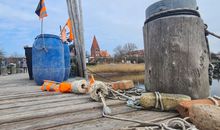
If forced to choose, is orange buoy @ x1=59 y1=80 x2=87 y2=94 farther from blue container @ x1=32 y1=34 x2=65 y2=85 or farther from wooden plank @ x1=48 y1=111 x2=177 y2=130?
blue container @ x1=32 y1=34 x2=65 y2=85

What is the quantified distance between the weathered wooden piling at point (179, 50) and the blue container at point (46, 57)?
119 inches

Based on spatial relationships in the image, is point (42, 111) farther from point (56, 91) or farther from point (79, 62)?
point (79, 62)

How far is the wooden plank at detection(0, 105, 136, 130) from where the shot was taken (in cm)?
144

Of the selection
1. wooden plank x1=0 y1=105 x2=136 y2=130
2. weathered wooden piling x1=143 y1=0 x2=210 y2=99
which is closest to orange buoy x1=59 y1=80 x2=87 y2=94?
wooden plank x1=0 y1=105 x2=136 y2=130

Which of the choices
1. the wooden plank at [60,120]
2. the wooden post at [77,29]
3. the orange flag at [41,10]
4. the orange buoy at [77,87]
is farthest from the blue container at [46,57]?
the wooden plank at [60,120]

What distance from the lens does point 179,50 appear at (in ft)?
6.27

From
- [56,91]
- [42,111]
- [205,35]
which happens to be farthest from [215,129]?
[56,91]

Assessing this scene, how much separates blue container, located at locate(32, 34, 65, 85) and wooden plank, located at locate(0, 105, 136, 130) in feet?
9.67

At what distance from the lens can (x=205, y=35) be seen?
6.91 ft

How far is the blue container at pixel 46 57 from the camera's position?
451 cm

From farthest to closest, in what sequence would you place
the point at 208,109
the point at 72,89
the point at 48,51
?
the point at 48,51 → the point at 72,89 → the point at 208,109

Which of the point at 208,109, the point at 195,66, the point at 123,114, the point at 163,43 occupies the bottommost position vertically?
the point at 123,114

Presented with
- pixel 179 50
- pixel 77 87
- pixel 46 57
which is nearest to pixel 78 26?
pixel 46 57

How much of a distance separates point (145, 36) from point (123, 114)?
3.07 feet
